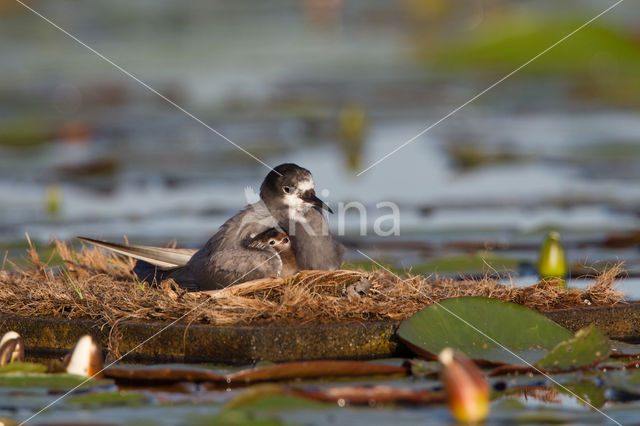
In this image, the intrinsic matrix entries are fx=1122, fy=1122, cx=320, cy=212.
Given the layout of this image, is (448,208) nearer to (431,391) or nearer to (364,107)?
(431,391)

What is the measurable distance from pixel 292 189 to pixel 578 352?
8.16 ft

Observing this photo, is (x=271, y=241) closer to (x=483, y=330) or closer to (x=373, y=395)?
(x=483, y=330)

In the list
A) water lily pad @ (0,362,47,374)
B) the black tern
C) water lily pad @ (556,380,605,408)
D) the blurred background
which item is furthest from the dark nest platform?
the blurred background

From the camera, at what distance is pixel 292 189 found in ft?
26.1

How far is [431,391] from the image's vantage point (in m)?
5.96

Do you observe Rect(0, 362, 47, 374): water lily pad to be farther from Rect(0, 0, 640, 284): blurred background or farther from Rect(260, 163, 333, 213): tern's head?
Rect(0, 0, 640, 284): blurred background

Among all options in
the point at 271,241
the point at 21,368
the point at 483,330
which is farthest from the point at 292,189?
the point at 21,368

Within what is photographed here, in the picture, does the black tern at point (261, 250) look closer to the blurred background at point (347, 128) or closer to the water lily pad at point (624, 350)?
the blurred background at point (347, 128)

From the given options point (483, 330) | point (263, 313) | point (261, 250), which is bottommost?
point (483, 330)

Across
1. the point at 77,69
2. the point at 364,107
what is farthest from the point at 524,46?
the point at 77,69

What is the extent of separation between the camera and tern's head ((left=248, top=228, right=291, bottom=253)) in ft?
25.4

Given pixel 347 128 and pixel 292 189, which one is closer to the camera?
pixel 292 189

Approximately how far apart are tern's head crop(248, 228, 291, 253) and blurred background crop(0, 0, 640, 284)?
6.16ft

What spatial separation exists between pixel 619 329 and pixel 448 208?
6654mm
